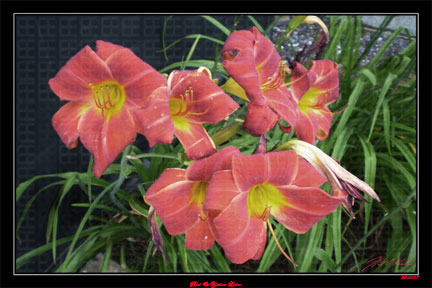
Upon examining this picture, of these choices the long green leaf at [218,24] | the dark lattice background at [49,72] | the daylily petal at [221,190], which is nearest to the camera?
the daylily petal at [221,190]

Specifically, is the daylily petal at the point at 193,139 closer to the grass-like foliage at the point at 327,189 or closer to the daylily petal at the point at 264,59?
the daylily petal at the point at 264,59

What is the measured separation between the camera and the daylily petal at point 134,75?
0.46m

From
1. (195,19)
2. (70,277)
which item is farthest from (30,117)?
(195,19)

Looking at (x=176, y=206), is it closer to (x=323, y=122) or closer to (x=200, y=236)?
(x=200, y=236)

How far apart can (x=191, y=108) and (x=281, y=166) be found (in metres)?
0.12

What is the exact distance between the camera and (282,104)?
0.52 metres

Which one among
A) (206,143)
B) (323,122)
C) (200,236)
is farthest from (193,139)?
(323,122)

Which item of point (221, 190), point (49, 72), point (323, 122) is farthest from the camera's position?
point (49, 72)

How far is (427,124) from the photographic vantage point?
2.66 ft

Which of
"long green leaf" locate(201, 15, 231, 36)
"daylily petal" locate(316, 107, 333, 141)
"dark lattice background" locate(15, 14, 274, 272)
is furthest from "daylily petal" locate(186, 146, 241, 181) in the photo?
"long green leaf" locate(201, 15, 231, 36)

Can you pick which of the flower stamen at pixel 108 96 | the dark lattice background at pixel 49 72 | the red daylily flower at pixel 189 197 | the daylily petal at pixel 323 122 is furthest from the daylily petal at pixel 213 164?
the dark lattice background at pixel 49 72

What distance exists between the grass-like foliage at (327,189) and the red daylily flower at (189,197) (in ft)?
0.87

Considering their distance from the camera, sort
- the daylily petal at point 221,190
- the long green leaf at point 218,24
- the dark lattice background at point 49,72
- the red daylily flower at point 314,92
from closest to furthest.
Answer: the daylily petal at point 221,190 → the red daylily flower at point 314,92 → the dark lattice background at point 49,72 → the long green leaf at point 218,24
